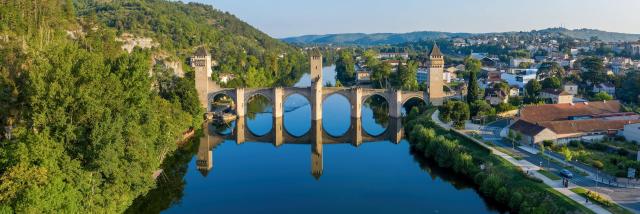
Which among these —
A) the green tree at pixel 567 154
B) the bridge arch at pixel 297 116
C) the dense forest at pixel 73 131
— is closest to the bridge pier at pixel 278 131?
the bridge arch at pixel 297 116

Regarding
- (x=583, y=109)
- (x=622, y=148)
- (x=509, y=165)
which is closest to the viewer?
(x=509, y=165)

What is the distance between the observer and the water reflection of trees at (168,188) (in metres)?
23.2

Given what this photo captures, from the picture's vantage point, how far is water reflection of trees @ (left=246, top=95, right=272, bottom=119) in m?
50.1

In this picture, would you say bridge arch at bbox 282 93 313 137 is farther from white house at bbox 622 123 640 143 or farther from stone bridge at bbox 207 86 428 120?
white house at bbox 622 123 640 143

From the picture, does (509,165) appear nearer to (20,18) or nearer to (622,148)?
(622,148)

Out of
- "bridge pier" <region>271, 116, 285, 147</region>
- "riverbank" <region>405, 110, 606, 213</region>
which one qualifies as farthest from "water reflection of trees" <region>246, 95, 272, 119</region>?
"riverbank" <region>405, 110, 606, 213</region>

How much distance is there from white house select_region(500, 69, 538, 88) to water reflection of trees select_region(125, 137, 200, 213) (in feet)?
121

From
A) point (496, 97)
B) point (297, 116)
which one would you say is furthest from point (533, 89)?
point (297, 116)

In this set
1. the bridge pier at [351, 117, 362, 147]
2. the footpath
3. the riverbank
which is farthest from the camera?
the bridge pier at [351, 117, 362, 147]

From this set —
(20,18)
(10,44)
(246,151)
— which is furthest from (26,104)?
(246,151)

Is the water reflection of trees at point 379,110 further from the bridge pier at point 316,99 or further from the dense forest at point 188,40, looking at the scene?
the dense forest at point 188,40

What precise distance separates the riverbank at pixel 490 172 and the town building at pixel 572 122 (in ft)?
10.9

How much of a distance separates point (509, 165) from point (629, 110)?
61.8 ft

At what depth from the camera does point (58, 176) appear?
1722cm
